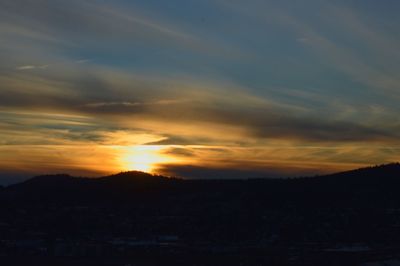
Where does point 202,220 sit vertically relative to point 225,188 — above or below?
below

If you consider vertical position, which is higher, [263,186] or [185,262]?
[263,186]

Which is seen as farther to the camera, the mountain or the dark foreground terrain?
the mountain

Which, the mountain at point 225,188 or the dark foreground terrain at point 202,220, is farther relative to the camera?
the mountain at point 225,188

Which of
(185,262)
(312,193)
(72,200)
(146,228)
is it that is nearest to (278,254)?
(185,262)

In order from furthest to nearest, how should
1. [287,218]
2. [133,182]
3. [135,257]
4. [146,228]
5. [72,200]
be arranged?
[133,182] < [72,200] < [287,218] < [146,228] < [135,257]

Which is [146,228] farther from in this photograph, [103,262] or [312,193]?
[312,193]

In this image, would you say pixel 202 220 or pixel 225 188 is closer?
pixel 202 220

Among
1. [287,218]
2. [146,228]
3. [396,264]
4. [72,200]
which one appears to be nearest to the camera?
[396,264]

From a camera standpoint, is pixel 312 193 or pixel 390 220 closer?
pixel 390 220
